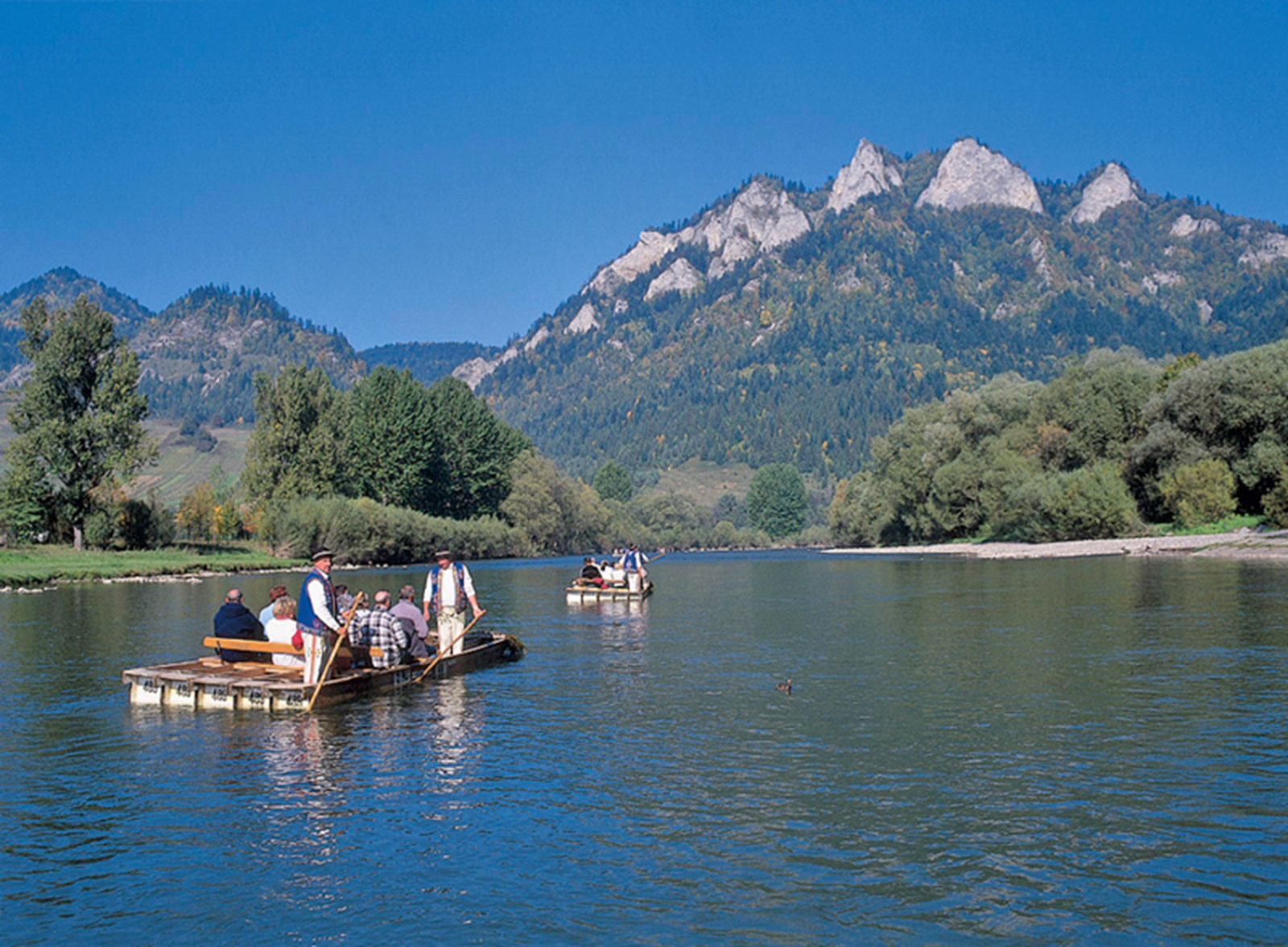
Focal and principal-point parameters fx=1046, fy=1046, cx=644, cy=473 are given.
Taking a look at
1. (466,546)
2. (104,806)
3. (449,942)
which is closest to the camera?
(449,942)

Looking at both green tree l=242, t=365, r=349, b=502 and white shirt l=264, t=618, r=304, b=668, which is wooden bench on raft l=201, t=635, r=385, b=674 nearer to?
white shirt l=264, t=618, r=304, b=668

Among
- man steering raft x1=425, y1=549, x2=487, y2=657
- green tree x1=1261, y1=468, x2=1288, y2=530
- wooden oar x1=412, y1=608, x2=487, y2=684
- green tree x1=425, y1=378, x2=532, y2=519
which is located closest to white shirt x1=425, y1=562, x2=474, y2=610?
man steering raft x1=425, y1=549, x2=487, y2=657

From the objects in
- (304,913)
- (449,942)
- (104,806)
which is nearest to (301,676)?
(104,806)

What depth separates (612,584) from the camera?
55562 mm

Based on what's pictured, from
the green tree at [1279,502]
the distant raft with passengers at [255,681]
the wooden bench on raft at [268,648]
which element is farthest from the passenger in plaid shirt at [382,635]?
the green tree at [1279,502]

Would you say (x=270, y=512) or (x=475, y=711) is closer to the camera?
(x=475, y=711)

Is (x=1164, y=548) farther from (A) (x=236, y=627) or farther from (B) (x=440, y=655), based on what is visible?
(A) (x=236, y=627)

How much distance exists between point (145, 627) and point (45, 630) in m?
3.56

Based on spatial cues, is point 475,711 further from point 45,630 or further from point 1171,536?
point 1171,536

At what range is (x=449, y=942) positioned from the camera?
34.7 ft

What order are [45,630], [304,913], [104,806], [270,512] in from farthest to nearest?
[270,512] < [45,630] < [104,806] < [304,913]

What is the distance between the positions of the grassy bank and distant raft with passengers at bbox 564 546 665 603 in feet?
129

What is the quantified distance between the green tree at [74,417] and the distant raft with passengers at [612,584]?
55.9m

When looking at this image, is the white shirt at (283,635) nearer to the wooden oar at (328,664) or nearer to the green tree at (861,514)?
the wooden oar at (328,664)
